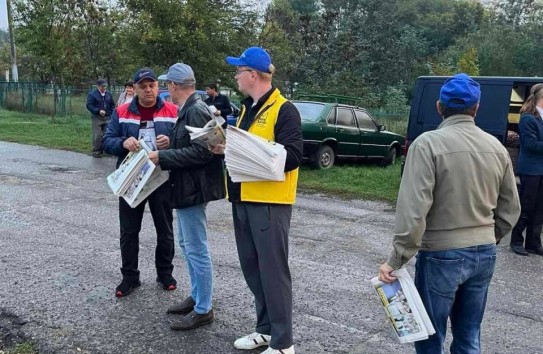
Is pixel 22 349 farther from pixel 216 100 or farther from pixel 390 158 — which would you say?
pixel 390 158

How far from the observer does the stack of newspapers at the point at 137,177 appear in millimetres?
4426

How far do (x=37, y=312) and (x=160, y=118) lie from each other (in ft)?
6.00

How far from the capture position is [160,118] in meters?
4.79

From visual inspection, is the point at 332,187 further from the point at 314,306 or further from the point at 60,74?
the point at 60,74

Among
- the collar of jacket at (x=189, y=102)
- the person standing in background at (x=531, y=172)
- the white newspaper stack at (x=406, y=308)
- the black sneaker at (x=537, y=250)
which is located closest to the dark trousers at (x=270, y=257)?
the white newspaper stack at (x=406, y=308)

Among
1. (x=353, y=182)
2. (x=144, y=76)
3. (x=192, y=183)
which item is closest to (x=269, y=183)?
(x=192, y=183)

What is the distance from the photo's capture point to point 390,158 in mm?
14445

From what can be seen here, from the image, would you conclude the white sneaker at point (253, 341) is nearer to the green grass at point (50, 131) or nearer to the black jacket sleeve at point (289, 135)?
the black jacket sleeve at point (289, 135)

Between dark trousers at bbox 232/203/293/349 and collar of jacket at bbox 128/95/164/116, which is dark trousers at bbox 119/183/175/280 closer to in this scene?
collar of jacket at bbox 128/95/164/116

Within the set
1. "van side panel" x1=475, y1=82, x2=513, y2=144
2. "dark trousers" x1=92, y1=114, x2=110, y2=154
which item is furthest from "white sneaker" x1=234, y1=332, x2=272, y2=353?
"dark trousers" x1=92, y1=114, x2=110, y2=154

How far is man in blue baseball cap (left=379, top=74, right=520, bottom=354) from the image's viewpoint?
2.94m

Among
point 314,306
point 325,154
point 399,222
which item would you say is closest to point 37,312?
point 314,306

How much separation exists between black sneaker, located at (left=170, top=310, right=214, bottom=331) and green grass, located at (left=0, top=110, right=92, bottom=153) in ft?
36.7

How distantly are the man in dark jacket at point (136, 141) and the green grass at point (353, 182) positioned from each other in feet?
18.7
